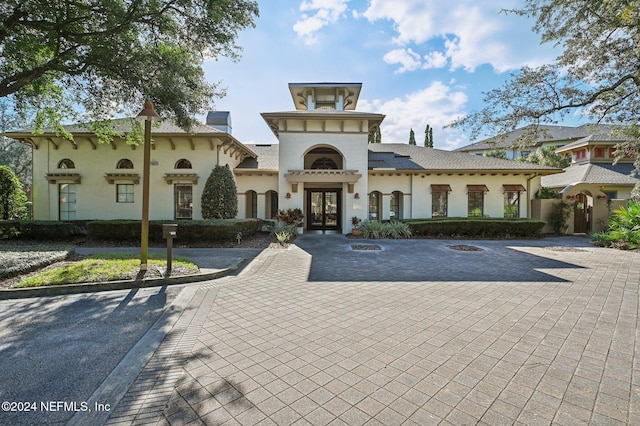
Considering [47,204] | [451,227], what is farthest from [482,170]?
[47,204]

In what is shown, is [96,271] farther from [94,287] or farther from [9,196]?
[9,196]

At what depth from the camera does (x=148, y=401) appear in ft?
8.57

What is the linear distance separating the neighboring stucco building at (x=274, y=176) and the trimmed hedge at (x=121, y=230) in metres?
2.83

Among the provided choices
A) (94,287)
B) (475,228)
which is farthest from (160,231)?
(475,228)

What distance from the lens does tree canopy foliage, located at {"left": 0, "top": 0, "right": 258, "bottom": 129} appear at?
7.99 metres

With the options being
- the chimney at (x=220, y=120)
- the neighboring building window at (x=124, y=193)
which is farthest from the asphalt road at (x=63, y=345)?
the chimney at (x=220, y=120)

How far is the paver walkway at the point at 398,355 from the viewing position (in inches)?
97.3

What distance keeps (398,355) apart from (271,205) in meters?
15.1

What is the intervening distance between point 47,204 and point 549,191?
29.0 metres

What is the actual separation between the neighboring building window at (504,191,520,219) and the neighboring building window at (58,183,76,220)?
25.1 metres

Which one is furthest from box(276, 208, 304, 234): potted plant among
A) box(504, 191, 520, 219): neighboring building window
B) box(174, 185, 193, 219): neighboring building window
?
box(504, 191, 520, 219): neighboring building window

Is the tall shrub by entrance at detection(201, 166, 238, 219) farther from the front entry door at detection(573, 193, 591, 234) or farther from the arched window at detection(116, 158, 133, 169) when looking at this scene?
the front entry door at detection(573, 193, 591, 234)

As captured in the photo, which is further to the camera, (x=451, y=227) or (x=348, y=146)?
(x=348, y=146)

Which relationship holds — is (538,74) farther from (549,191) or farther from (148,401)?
(148,401)
